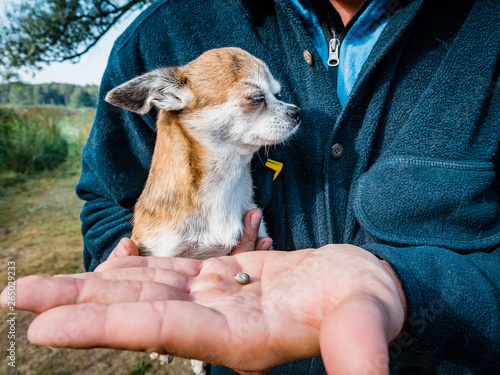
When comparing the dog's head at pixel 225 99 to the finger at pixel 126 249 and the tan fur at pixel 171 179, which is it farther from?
the finger at pixel 126 249

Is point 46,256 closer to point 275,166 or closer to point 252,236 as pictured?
point 252,236

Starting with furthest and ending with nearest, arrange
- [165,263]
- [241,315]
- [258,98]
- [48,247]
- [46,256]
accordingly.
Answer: [48,247] < [46,256] < [258,98] < [165,263] < [241,315]

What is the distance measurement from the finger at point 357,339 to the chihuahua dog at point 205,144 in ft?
3.64

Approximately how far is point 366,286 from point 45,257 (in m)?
4.97

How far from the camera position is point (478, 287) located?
112 cm

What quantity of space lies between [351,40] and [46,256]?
4801 mm

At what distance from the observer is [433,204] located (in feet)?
4.62

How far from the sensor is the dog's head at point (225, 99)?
178cm

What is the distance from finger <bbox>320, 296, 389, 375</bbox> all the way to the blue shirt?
3.86 ft

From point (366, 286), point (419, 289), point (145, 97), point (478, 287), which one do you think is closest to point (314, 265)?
point (366, 286)

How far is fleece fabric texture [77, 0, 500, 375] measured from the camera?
1136 mm

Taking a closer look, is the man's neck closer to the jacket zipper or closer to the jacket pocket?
the jacket zipper

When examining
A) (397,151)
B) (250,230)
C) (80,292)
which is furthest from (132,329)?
(397,151)

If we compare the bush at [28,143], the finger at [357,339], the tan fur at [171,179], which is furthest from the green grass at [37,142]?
the finger at [357,339]
